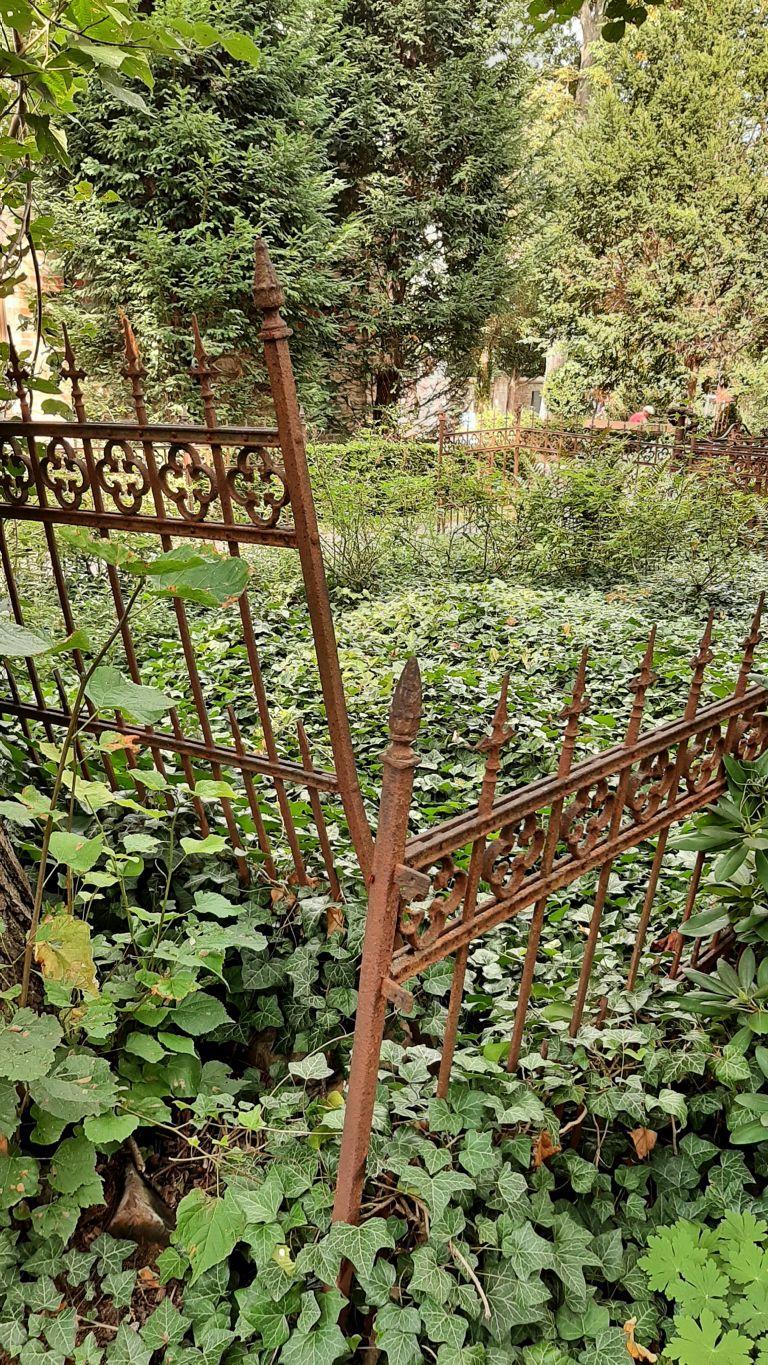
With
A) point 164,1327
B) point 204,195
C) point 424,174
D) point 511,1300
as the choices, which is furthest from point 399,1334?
point 424,174

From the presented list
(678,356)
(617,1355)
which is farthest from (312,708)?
(678,356)

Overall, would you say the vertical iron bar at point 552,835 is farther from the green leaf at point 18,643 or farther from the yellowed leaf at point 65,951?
the green leaf at point 18,643

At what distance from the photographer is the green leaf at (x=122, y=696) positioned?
1.45 m

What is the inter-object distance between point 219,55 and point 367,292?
183 inches

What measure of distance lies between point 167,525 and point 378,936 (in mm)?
1194

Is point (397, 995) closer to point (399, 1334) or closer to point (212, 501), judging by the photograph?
point (399, 1334)

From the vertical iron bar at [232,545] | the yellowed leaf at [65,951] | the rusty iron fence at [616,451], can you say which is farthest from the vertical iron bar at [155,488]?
the rusty iron fence at [616,451]

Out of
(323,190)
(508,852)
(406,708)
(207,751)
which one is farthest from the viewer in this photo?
(323,190)

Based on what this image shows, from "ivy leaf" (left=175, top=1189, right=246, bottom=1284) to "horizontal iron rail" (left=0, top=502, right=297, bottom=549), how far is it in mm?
1342

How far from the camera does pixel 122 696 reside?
Result: 149 cm

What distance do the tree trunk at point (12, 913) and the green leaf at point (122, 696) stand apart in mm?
620

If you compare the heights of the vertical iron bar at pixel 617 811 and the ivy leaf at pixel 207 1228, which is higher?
the vertical iron bar at pixel 617 811

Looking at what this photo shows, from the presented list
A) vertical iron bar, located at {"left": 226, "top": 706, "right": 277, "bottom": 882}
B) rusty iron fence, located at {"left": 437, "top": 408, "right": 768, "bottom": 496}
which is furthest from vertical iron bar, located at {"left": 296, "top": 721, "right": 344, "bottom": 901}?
rusty iron fence, located at {"left": 437, "top": 408, "right": 768, "bottom": 496}

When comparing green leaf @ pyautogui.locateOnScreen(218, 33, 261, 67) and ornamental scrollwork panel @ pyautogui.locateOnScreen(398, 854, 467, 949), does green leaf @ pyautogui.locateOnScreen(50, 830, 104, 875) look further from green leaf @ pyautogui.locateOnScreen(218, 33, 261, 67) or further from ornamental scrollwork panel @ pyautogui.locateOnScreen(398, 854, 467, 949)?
green leaf @ pyautogui.locateOnScreen(218, 33, 261, 67)
